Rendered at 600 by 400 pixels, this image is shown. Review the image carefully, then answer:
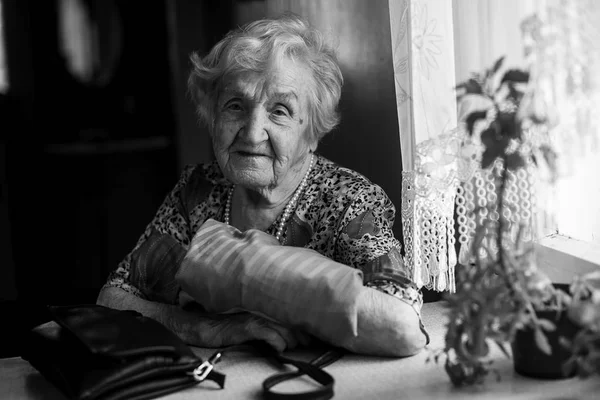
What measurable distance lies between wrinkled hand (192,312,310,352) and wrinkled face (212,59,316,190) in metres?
0.31

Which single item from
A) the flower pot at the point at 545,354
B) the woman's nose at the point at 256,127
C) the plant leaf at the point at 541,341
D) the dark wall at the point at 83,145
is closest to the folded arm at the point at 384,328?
the flower pot at the point at 545,354

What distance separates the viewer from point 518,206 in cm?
150

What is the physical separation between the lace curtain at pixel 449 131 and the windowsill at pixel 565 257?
0.13 feet

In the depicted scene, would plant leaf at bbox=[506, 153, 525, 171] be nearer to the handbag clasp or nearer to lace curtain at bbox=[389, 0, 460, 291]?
lace curtain at bbox=[389, 0, 460, 291]

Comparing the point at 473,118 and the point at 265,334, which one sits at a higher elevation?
the point at 473,118

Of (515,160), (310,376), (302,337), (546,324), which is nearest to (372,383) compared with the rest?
(310,376)

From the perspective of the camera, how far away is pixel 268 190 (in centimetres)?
172

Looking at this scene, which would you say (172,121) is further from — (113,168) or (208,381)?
(208,381)

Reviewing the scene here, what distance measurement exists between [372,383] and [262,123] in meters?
0.62

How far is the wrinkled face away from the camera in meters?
1.64

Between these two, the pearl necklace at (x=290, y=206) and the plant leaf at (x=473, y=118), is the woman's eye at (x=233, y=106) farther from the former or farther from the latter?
the plant leaf at (x=473, y=118)

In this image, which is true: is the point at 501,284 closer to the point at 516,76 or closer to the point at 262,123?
the point at 516,76

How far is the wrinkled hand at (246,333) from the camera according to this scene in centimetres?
146

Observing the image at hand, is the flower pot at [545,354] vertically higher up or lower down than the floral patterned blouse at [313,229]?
lower down
